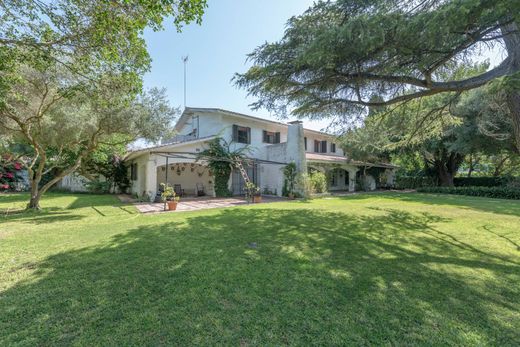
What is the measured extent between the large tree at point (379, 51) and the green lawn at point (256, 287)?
3470 millimetres

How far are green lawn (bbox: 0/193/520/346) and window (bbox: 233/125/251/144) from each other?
1220 centimetres

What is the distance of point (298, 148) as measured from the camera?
17094mm

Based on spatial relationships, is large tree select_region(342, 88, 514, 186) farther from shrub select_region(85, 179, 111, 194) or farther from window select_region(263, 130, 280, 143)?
shrub select_region(85, 179, 111, 194)

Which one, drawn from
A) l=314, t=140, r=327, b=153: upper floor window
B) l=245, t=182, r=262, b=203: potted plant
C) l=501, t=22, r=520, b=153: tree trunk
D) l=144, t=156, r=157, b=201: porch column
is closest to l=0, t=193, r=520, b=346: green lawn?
l=501, t=22, r=520, b=153: tree trunk

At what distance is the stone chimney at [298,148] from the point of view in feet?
55.7

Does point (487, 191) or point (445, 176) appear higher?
point (445, 176)

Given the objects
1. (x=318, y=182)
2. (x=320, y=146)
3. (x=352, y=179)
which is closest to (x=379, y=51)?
(x=318, y=182)

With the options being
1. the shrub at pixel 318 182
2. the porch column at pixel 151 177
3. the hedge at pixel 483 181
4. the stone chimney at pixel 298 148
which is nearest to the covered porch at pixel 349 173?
the shrub at pixel 318 182

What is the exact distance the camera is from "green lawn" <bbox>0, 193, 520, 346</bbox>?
2680 millimetres

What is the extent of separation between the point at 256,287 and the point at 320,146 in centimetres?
2284

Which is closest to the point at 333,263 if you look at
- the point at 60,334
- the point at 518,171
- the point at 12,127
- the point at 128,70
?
A: the point at 60,334

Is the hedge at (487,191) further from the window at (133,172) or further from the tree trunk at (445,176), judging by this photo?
the window at (133,172)

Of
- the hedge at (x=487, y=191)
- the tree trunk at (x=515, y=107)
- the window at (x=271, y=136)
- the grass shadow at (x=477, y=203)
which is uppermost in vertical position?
the window at (x=271, y=136)

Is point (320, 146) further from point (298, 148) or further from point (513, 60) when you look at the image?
point (513, 60)
